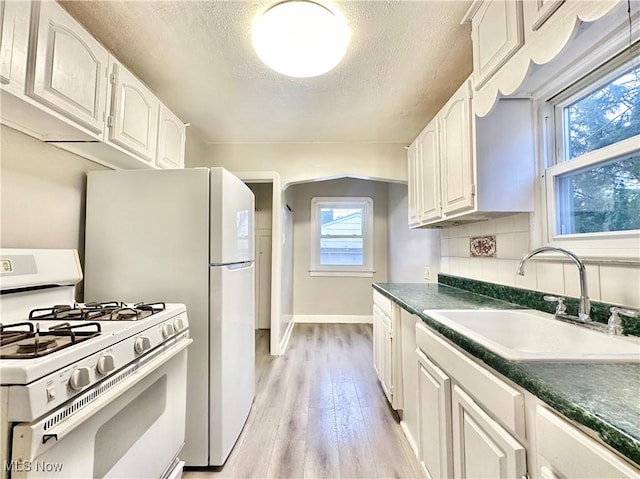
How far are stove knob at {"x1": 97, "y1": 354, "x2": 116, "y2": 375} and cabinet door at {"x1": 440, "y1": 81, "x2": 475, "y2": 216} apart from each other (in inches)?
67.2

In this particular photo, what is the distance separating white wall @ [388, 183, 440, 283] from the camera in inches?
115

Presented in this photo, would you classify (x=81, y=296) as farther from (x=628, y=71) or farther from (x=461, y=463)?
(x=628, y=71)

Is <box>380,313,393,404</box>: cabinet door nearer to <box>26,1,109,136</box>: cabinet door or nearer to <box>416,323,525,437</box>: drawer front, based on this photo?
<box>416,323,525,437</box>: drawer front

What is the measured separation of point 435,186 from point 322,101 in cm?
110

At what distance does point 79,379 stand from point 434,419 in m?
1.30

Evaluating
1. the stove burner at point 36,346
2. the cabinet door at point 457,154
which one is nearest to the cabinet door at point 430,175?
the cabinet door at point 457,154

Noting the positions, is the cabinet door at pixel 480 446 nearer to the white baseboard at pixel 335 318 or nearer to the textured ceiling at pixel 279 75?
the textured ceiling at pixel 279 75

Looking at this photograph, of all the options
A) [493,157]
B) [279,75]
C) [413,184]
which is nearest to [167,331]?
[279,75]

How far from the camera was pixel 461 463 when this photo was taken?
1037mm

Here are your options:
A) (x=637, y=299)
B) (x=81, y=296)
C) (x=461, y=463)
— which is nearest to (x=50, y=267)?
(x=81, y=296)

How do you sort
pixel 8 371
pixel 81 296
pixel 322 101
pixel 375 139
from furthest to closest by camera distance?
1. pixel 375 139
2. pixel 322 101
3. pixel 81 296
4. pixel 8 371

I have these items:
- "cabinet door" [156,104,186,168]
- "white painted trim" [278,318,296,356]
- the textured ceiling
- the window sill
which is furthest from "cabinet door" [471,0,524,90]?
the window sill

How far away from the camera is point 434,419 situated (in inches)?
49.9

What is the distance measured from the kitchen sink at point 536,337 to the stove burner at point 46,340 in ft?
3.99
